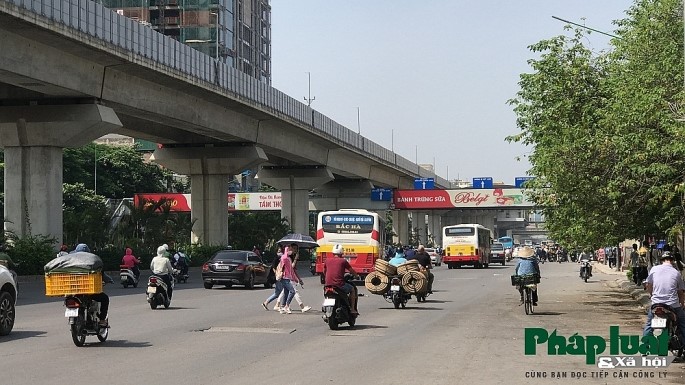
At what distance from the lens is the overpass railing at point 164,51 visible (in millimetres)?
34469

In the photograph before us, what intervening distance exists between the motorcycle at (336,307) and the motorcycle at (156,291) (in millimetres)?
6627

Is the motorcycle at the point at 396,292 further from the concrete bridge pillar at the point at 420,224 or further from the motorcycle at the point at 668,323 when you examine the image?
the concrete bridge pillar at the point at 420,224

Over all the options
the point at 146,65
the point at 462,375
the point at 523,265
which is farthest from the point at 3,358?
the point at 146,65

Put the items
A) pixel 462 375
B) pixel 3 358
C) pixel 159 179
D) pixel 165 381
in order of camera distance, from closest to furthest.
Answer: pixel 165 381 → pixel 462 375 → pixel 3 358 → pixel 159 179

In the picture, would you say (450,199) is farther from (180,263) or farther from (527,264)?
(527,264)

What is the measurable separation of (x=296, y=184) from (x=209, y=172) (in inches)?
643

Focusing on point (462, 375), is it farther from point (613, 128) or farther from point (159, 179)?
point (159, 179)

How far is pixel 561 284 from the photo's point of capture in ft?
147

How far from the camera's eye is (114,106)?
4278cm

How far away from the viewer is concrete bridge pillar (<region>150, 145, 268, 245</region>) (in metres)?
60.9

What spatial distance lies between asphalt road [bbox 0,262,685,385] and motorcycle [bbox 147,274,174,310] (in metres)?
0.33

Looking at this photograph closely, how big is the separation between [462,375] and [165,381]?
3654 millimetres

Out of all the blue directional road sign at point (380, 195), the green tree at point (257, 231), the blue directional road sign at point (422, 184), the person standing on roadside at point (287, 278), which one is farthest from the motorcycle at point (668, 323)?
the blue directional road sign at point (422, 184)

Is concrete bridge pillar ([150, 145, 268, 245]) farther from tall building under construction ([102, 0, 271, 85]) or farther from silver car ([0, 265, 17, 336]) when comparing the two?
tall building under construction ([102, 0, 271, 85])
